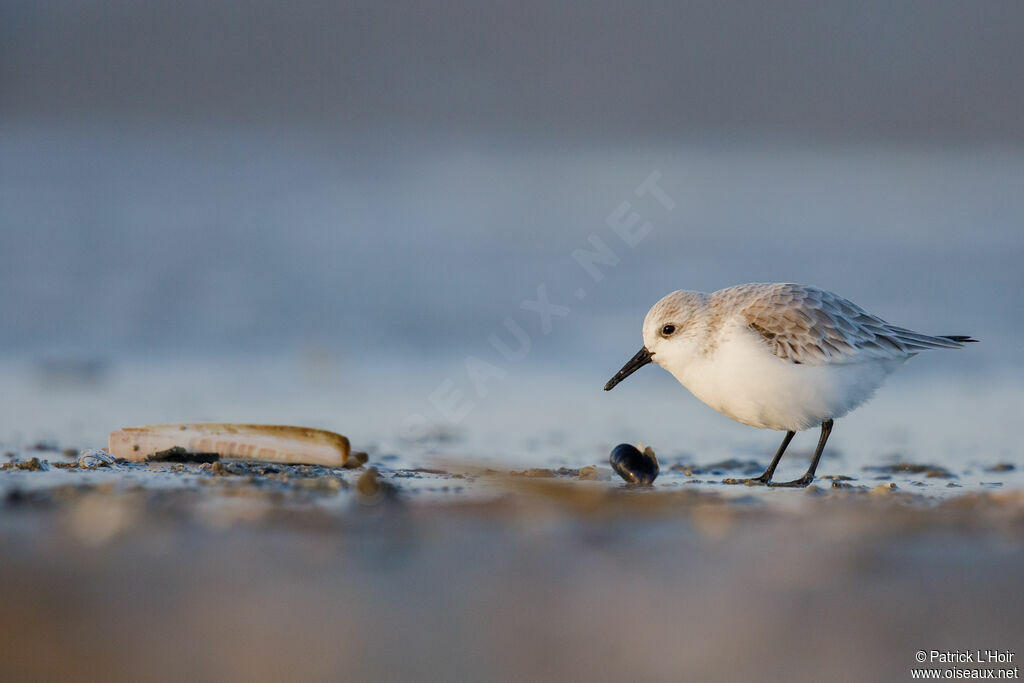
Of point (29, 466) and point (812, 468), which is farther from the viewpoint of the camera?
point (812, 468)

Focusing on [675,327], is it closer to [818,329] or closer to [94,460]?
[818,329]

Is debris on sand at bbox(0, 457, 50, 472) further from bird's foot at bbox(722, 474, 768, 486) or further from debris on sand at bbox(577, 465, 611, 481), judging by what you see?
bird's foot at bbox(722, 474, 768, 486)

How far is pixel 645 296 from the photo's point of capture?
8.36 meters

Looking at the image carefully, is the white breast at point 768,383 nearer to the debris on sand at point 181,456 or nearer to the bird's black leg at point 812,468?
the bird's black leg at point 812,468

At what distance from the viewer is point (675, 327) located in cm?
492

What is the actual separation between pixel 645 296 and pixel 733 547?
5.32 meters

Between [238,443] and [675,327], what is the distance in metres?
1.89

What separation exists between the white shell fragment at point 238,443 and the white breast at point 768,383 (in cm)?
155

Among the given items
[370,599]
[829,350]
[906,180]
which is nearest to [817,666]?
[370,599]

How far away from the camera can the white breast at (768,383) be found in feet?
15.3

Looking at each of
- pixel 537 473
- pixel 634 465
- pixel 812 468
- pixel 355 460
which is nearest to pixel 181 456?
pixel 355 460

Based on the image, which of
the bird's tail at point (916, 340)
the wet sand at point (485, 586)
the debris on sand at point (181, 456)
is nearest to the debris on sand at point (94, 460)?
the debris on sand at point (181, 456)

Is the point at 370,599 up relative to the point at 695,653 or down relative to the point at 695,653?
up

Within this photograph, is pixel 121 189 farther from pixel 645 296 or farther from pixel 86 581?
pixel 86 581
